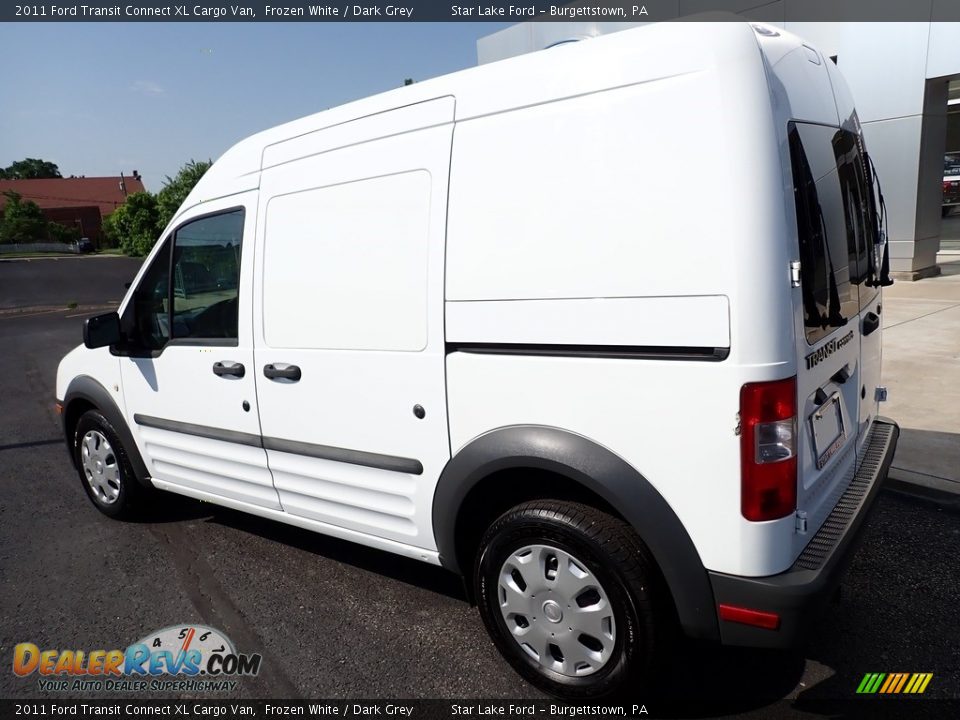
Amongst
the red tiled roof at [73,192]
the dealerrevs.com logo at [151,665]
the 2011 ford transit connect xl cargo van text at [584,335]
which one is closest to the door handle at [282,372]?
the 2011 ford transit connect xl cargo van text at [584,335]

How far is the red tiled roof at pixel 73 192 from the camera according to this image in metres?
71.1

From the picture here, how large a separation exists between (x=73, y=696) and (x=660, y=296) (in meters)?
2.79

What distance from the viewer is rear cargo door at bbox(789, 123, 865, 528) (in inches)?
88.7

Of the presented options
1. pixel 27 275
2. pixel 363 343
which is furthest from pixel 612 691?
pixel 27 275

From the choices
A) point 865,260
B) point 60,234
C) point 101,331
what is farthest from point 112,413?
point 60,234

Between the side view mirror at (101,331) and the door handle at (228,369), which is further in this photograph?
the side view mirror at (101,331)

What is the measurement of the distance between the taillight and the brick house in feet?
256

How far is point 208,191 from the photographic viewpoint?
3662 mm

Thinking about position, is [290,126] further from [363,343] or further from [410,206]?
[363,343]

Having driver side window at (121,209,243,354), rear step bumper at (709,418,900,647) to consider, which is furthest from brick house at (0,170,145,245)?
rear step bumper at (709,418,900,647)

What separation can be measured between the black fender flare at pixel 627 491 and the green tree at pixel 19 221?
71.1 m

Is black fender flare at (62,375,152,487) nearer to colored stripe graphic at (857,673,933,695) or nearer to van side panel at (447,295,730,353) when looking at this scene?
van side panel at (447,295,730,353)

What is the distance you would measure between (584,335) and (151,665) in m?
2.34

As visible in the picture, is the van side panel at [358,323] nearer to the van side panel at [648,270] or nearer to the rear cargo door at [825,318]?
the van side panel at [648,270]
